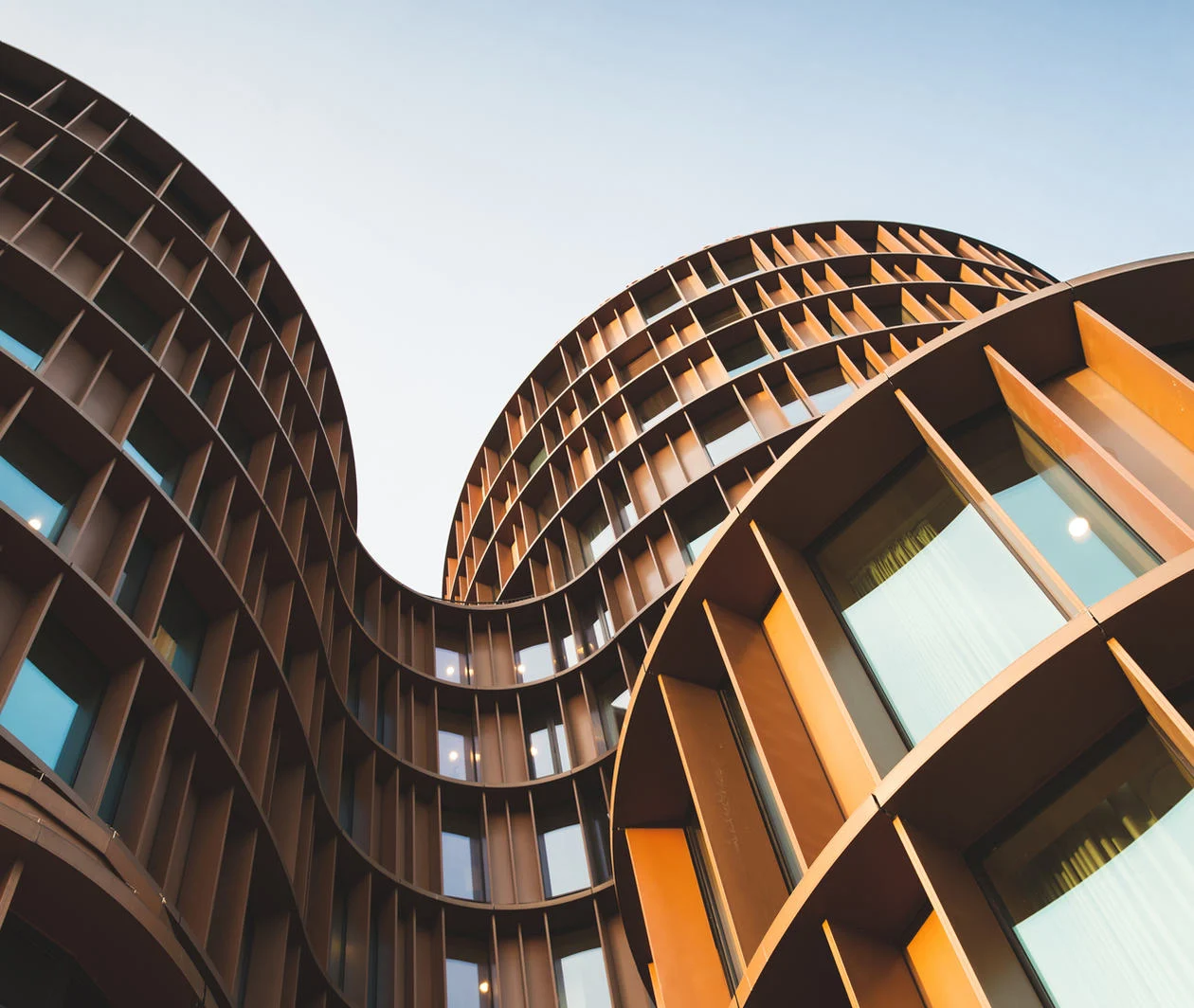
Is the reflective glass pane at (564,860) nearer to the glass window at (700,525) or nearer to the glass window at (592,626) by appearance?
the glass window at (592,626)

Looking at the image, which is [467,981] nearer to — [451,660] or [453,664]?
[453,664]

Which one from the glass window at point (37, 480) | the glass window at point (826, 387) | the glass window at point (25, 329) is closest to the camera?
the glass window at point (37, 480)

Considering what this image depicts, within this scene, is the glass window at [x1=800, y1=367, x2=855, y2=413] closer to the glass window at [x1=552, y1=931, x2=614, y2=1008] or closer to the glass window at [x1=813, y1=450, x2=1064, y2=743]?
A: the glass window at [x1=552, y1=931, x2=614, y2=1008]

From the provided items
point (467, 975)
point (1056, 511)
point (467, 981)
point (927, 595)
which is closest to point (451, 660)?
point (467, 975)

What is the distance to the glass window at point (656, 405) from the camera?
29422 millimetres

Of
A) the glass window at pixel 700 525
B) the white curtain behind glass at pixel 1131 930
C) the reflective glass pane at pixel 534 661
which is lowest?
the white curtain behind glass at pixel 1131 930

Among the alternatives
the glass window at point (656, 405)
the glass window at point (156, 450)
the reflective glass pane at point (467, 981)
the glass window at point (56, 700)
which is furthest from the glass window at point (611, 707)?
the glass window at point (56, 700)

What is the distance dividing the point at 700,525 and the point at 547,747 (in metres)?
6.73

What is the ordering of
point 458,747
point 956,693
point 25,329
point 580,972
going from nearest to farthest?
point 956,693, point 25,329, point 580,972, point 458,747

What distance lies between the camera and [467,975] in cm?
1869

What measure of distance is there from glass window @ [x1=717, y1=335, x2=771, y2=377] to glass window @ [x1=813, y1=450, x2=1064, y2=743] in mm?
20262

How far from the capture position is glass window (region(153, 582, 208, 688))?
13.4m

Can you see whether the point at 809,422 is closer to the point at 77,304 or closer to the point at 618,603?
the point at 618,603

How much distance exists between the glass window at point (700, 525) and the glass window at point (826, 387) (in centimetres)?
425
